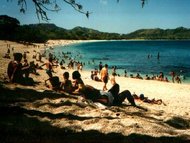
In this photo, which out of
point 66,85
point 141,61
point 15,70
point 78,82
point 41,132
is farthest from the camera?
point 141,61

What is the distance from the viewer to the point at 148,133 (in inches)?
319

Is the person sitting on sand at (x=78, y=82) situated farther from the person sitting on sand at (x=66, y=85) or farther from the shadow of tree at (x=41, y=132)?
the shadow of tree at (x=41, y=132)

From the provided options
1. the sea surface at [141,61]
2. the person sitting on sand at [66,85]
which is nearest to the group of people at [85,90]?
the person sitting on sand at [66,85]

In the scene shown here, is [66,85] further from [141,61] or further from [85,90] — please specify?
[141,61]

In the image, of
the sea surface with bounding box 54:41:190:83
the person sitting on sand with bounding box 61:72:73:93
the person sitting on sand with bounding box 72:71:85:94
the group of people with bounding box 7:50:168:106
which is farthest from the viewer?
the sea surface with bounding box 54:41:190:83

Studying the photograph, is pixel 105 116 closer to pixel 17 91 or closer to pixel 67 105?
pixel 67 105

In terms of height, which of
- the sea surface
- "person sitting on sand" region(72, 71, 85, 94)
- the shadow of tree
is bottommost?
the sea surface

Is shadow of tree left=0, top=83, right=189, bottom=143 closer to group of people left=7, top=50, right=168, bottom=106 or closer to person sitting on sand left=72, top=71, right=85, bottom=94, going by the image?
group of people left=7, top=50, right=168, bottom=106

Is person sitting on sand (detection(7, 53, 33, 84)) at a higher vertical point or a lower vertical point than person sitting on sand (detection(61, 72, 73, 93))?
higher

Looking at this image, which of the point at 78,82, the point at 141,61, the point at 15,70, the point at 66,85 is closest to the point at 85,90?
the point at 78,82

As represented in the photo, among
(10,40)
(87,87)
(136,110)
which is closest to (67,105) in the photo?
(87,87)

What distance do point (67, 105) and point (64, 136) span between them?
11.9ft

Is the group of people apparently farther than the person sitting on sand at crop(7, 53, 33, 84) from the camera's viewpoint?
No

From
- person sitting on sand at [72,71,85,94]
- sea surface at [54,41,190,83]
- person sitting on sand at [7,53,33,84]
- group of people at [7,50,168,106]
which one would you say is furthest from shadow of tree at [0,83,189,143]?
sea surface at [54,41,190,83]
